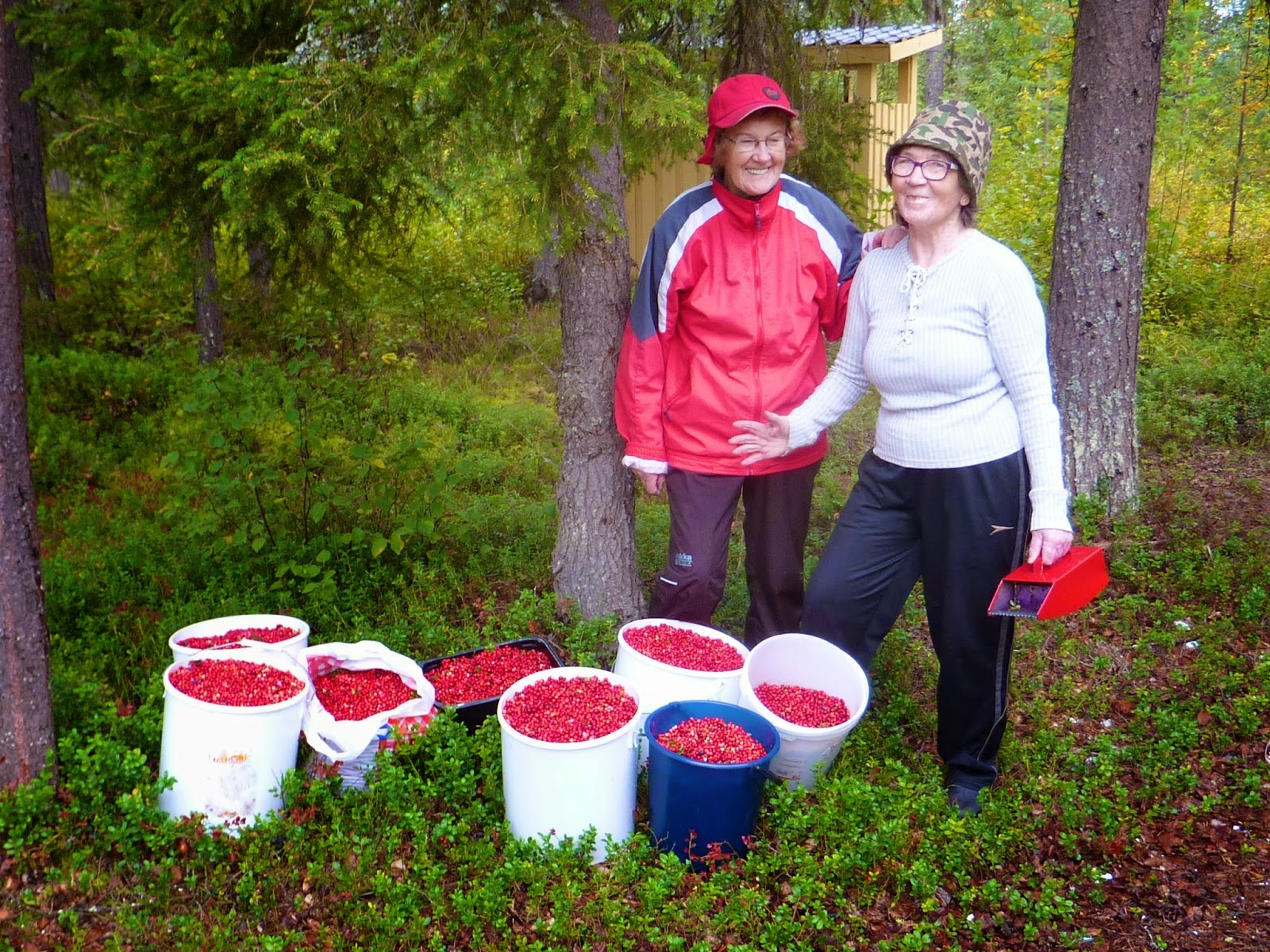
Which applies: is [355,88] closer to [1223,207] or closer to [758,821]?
[758,821]

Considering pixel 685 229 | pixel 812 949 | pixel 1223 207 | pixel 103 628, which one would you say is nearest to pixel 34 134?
Answer: pixel 103 628

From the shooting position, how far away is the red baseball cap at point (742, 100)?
10.6 feet

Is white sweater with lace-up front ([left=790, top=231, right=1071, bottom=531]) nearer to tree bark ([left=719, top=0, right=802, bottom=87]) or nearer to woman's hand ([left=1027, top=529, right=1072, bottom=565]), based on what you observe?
woman's hand ([left=1027, top=529, right=1072, bottom=565])

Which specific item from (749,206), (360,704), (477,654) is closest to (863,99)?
(749,206)

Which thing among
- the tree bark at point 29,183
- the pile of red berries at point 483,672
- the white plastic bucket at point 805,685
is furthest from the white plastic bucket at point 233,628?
the tree bark at point 29,183

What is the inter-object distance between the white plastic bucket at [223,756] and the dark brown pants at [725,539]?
141cm

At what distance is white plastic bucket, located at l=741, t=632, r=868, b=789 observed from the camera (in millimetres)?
3156

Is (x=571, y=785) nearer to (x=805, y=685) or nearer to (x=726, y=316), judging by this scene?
(x=805, y=685)

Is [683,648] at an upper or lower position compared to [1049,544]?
lower

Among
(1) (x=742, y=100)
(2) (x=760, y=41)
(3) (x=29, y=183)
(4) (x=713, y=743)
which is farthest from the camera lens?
(3) (x=29, y=183)

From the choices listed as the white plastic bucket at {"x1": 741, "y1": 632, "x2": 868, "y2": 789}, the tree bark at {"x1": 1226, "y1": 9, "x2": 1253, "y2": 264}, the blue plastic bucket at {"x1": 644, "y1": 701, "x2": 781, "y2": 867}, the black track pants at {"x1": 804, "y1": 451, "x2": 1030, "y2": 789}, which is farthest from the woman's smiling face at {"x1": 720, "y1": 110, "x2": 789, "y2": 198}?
the tree bark at {"x1": 1226, "y1": 9, "x2": 1253, "y2": 264}

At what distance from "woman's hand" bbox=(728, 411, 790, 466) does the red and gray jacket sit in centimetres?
6

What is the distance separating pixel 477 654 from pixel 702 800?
1.27 meters

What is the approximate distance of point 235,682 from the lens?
3.07 m
